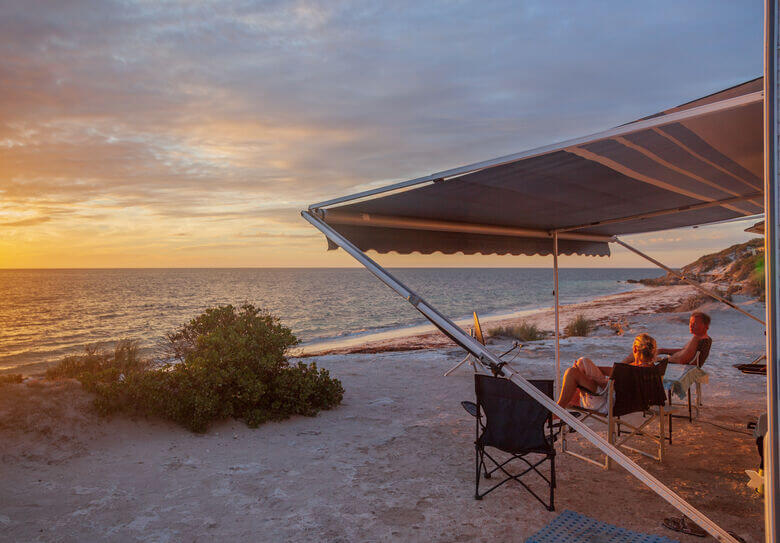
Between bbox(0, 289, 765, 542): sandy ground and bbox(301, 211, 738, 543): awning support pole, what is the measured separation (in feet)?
2.36

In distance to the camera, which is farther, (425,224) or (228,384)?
(228,384)

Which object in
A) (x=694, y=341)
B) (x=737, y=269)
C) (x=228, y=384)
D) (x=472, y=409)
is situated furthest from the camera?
(x=737, y=269)

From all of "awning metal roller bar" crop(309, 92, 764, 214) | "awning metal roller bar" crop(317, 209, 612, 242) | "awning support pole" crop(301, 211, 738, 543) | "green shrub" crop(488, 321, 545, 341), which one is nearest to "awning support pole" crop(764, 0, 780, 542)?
"awning metal roller bar" crop(309, 92, 764, 214)

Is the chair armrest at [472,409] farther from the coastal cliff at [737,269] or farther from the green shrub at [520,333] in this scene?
the green shrub at [520,333]

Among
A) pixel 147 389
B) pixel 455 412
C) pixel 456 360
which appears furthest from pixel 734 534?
pixel 456 360

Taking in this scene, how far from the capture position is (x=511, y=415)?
2.86 meters

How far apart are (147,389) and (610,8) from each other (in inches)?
243

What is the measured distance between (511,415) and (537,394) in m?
0.65

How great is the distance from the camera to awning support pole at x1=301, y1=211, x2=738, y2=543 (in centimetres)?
191

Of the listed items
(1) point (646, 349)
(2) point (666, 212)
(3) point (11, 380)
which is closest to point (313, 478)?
(1) point (646, 349)

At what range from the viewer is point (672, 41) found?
505 centimetres

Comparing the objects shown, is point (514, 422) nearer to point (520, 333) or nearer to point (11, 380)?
point (11, 380)

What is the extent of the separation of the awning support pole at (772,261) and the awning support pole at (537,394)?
0.29 m

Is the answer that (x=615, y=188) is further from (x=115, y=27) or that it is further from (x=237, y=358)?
(x=115, y=27)
